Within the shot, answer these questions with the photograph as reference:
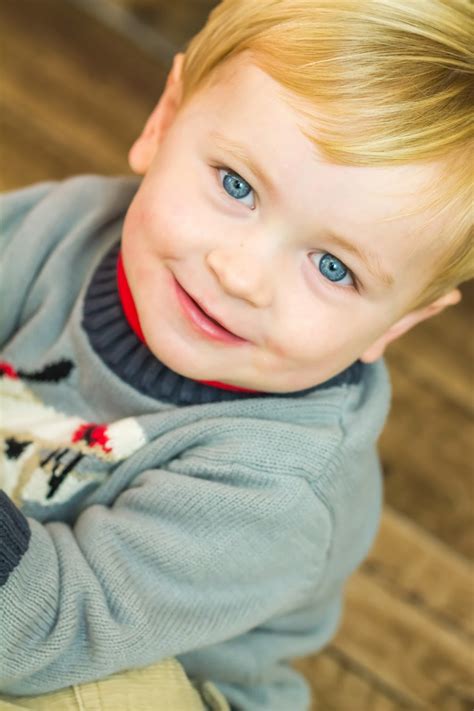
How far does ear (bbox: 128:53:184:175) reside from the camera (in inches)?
34.0

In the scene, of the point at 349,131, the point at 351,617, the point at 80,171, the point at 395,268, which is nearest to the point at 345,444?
the point at 395,268

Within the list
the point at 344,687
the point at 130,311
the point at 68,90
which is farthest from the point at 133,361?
the point at 68,90

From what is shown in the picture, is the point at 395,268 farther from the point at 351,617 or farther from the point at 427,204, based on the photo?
the point at 351,617

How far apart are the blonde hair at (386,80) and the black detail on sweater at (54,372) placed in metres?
0.37

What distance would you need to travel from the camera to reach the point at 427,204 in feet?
2.30

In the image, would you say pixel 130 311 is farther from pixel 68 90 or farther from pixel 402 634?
pixel 68 90

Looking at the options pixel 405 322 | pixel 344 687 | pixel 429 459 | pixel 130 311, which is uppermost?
pixel 405 322

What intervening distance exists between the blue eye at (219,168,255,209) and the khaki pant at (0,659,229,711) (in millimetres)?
431

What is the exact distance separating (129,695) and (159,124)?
0.53m

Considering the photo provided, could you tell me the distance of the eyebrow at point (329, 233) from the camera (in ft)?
2.33

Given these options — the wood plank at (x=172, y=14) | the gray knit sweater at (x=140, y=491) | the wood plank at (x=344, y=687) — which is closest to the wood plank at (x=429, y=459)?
the wood plank at (x=344, y=687)

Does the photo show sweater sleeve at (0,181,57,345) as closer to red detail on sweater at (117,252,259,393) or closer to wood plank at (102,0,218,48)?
red detail on sweater at (117,252,259,393)

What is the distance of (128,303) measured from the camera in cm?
90

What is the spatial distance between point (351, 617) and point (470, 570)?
206mm
